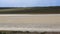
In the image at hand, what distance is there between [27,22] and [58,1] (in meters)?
0.28

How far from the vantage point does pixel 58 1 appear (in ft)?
2.62

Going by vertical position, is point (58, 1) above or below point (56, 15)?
above

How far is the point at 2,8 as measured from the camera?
0.82 metres

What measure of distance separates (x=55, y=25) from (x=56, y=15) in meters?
0.07

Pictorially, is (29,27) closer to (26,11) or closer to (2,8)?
(26,11)

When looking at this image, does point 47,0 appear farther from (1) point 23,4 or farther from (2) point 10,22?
(2) point 10,22

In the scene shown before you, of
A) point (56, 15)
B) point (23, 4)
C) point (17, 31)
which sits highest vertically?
point (23, 4)

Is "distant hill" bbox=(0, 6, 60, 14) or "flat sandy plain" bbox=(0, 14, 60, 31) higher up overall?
"distant hill" bbox=(0, 6, 60, 14)

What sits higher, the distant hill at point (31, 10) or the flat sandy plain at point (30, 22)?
the distant hill at point (31, 10)

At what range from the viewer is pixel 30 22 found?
80cm

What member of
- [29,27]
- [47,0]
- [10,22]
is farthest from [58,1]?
[10,22]

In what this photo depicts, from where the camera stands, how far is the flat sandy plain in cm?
74

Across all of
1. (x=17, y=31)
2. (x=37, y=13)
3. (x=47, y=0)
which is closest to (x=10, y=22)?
(x=17, y=31)

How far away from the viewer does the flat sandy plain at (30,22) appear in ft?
2.43
